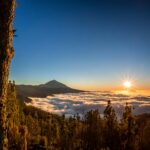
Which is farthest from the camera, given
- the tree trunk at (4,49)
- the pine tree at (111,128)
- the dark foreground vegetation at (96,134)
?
the pine tree at (111,128)

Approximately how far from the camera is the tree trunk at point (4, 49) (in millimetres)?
7570

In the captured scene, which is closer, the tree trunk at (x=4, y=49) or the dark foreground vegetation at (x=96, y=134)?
the tree trunk at (x=4, y=49)

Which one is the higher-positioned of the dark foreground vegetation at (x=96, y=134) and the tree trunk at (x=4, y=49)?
the tree trunk at (x=4, y=49)

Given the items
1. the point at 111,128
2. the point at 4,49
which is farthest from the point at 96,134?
the point at 4,49

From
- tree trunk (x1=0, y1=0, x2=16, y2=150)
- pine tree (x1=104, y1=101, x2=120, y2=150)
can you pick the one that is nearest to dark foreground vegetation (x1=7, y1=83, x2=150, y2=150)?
pine tree (x1=104, y1=101, x2=120, y2=150)

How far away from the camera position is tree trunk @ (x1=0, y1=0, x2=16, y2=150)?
7.57 m

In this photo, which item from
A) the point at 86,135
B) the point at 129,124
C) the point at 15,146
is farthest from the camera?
the point at 86,135

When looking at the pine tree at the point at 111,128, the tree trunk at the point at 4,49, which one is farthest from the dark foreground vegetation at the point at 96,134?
the tree trunk at the point at 4,49

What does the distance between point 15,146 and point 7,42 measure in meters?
43.4

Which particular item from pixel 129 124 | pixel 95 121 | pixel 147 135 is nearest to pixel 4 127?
pixel 129 124

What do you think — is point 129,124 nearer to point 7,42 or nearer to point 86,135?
point 86,135

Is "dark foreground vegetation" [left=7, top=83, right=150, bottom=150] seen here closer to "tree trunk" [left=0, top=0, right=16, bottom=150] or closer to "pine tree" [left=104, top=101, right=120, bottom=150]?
"pine tree" [left=104, top=101, right=120, bottom=150]

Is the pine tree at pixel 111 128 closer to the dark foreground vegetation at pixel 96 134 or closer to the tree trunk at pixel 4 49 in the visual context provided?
the dark foreground vegetation at pixel 96 134

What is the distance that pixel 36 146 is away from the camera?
184ft
